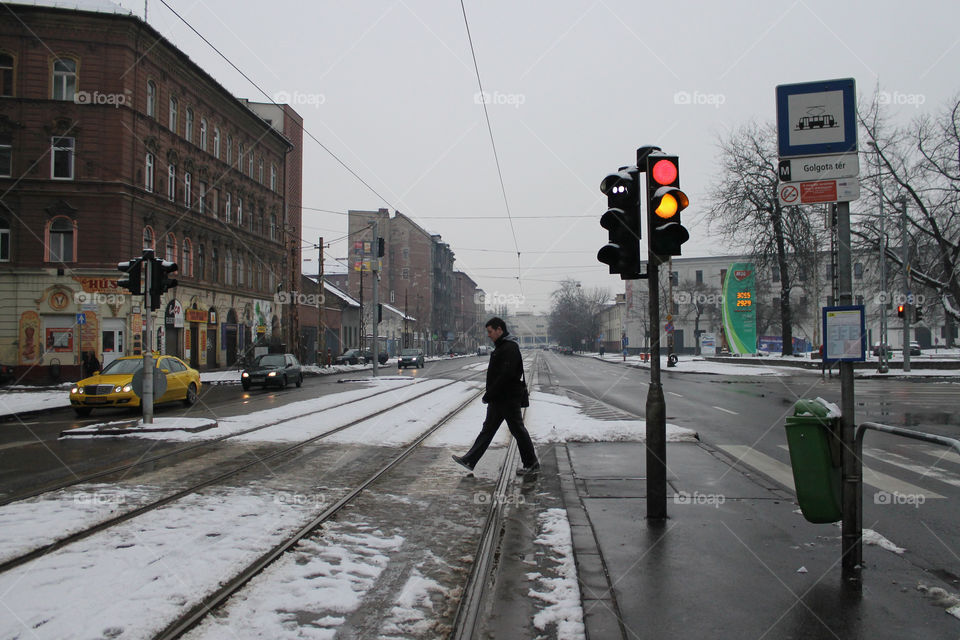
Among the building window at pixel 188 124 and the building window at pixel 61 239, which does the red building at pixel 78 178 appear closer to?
the building window at pixel 61 239

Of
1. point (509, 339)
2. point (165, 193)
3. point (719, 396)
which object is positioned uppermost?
point (165, 193)

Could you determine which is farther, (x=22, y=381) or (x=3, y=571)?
(x=22, y=381)

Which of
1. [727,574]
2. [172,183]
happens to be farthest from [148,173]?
[727,574]

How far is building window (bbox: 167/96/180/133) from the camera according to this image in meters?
34.4

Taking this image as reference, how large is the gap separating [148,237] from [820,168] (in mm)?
32967

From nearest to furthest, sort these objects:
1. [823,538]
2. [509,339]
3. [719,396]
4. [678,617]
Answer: [678,617] → [823,538] → [509,339] → [719,396]

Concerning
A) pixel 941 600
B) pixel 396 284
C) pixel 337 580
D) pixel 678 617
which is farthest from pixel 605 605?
pixel 396 284

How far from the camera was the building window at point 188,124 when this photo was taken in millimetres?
35875

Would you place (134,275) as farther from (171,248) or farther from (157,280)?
(171,248)

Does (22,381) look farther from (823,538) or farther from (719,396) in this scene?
(823,538)

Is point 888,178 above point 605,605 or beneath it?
above

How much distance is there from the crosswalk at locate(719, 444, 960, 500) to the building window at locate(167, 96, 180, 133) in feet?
109

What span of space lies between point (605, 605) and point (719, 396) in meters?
18.5

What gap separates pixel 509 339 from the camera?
26.3 ft
